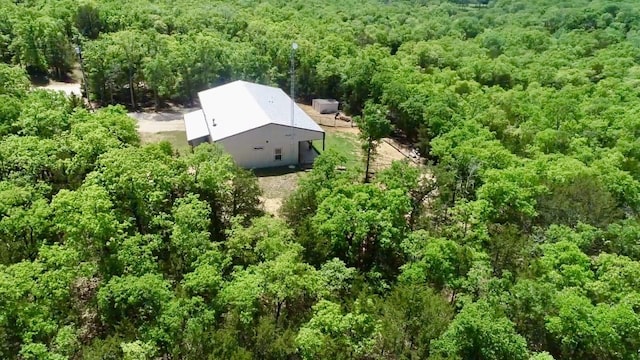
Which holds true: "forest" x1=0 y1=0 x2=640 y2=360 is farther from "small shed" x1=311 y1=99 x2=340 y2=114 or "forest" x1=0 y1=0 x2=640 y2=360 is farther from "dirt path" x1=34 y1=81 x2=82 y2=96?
"small shed" x1=311 y1=99 x2=340 y2=114

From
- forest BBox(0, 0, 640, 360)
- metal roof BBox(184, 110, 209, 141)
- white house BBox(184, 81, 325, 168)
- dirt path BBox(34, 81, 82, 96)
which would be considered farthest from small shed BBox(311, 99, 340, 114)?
dirt path BBox(34, 81, 82, 96)

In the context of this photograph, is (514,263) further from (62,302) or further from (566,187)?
(62,302)

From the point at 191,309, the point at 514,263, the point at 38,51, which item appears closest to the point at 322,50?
the point at 38,51

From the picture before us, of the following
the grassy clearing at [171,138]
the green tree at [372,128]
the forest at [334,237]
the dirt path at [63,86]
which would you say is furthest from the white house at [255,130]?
the dirt path at [63,86]

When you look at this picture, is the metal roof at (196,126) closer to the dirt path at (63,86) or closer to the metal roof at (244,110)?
the metal roof at (244,110)

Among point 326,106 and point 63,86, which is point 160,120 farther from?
point 326,106
